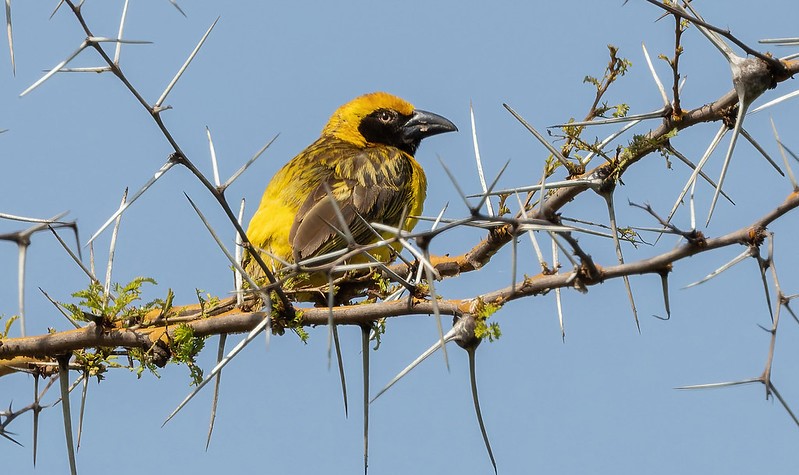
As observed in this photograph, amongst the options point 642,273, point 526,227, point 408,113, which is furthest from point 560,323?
point 408,113

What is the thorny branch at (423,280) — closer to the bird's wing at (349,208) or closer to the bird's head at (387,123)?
the bird's wing at (349,208)

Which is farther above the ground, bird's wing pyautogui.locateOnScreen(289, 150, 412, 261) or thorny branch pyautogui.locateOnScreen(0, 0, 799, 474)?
bird's wing pyautogui.locateOnScreen(289, 150, 412, 261)

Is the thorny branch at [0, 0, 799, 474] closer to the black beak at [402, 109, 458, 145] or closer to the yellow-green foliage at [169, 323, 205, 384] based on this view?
the yellow-green foliage at [169, 323, 205, 384]

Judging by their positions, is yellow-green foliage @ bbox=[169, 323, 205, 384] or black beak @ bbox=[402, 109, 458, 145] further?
black beak @ bbox=[402, 109, 458, 145]

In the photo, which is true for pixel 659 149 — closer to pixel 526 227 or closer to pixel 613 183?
pixel 613 183

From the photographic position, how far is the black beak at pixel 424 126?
25.3 ft

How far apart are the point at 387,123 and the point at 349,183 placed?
1.63 metres


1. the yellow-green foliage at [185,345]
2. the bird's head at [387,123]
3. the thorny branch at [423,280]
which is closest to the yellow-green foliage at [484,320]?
the thorny branch at [423,280]

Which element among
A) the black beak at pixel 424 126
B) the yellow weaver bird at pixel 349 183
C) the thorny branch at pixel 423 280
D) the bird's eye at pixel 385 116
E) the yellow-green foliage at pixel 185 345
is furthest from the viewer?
the bird's eye at pixel 385 116

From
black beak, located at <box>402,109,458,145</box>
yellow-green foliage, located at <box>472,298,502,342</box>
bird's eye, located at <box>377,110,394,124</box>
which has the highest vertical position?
bird's eye, located at <box>377,110,394,124</box>

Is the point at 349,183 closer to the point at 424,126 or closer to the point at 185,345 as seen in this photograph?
the point at 424,126

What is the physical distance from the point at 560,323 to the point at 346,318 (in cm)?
69

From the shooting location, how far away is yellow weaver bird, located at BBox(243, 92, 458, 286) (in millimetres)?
5469

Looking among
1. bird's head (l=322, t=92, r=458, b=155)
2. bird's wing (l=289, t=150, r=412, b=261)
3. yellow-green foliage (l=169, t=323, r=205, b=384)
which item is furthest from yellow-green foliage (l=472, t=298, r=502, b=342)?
bird's head (l=322, t=92, r=458, b=155)
